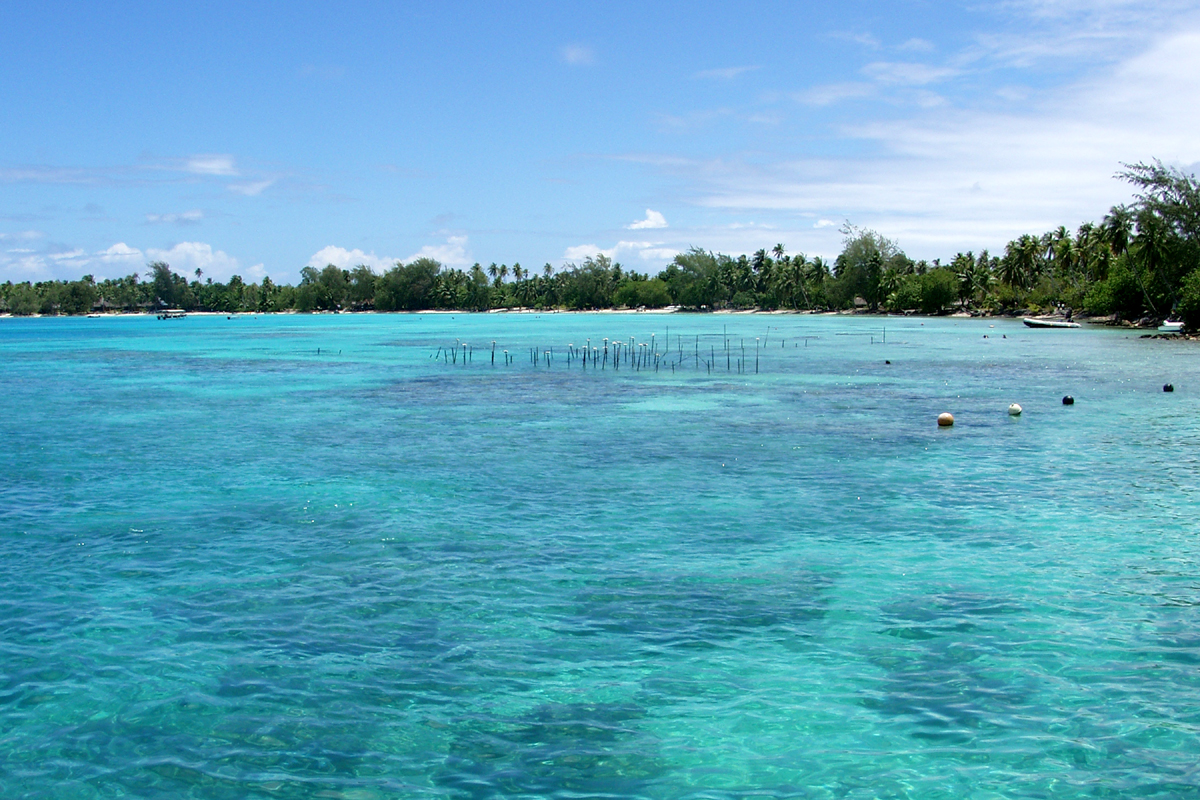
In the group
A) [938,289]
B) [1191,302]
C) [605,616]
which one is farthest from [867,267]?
[605,616]

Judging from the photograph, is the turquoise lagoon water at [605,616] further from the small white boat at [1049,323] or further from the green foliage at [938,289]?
the green foliage at [938,289]

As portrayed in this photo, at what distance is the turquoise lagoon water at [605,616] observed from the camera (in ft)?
28.4

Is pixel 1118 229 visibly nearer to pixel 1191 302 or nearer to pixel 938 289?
pixel 1191 302

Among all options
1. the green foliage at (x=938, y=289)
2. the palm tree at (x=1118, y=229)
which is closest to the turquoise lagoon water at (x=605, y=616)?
the palm tree at (x=1118, y=229)

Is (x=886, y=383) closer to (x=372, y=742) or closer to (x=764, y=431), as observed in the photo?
(x=764, y=431)

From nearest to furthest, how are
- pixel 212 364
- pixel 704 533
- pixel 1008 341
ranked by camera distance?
pixel 704 533 < pixel 212 364 < pixel 1008 341

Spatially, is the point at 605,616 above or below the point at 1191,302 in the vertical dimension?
below

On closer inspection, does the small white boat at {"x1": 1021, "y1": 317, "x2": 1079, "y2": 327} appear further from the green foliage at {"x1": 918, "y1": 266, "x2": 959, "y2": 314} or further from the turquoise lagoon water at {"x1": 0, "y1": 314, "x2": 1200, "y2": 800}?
the turquoise lagoon water at {"x1": 0, "y1": 314, "x2": 1200, "y2": 800}

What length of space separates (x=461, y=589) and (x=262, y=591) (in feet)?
9.72

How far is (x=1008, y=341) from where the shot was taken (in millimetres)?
84750

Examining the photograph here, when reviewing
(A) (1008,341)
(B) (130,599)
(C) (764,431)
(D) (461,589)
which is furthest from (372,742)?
(A) (1008,341)

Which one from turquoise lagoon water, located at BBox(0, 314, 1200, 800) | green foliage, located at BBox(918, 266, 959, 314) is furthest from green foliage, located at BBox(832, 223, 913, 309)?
turquoise lagoon water, located at BBox(0, 314, 1200, 800)

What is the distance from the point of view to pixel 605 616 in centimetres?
1227

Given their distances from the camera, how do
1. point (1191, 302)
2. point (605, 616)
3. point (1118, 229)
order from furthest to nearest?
point (1118, 229), point (1191, 302), point (605, 616)
